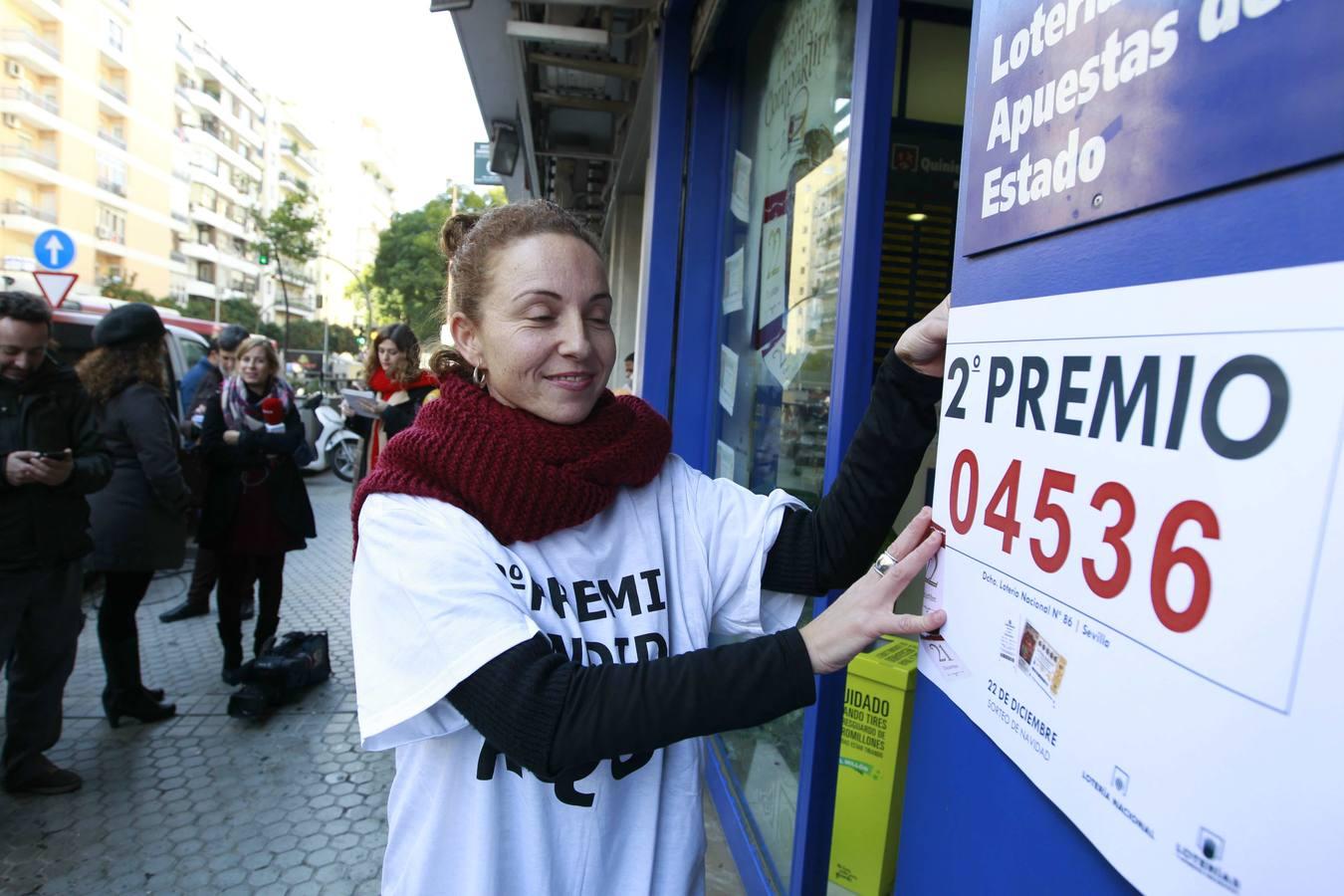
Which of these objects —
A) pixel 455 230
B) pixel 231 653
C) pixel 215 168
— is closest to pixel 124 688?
pixel 231 653

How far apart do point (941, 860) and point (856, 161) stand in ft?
4.29

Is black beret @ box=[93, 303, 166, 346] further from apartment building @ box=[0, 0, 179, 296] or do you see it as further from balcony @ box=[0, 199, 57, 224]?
balcony @ box=[0, 199, 57, 224]

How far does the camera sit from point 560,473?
1.31 meters

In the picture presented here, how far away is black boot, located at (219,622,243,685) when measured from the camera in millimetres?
4391

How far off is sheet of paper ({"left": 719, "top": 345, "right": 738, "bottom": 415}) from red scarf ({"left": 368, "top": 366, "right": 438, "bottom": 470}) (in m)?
1.61

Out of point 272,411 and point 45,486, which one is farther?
point 272,411

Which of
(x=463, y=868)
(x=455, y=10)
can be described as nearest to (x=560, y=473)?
(x=463, y=868)

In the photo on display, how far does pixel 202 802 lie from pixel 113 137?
4535 centimetres

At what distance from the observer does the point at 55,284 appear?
→ 7805 millimetres

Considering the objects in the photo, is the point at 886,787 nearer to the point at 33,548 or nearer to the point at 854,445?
the point at 854,445

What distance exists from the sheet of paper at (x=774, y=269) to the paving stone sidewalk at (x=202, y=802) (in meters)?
2.43

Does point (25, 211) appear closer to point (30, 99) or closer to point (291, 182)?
point (30, 99)

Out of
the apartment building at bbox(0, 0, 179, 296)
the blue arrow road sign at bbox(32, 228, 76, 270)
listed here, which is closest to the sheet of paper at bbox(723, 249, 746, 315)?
the blue arrow road sign at bbox(32, 228, 76, 270)

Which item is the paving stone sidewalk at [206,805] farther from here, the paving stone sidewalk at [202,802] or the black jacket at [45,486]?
the black jacket at [45,486]
